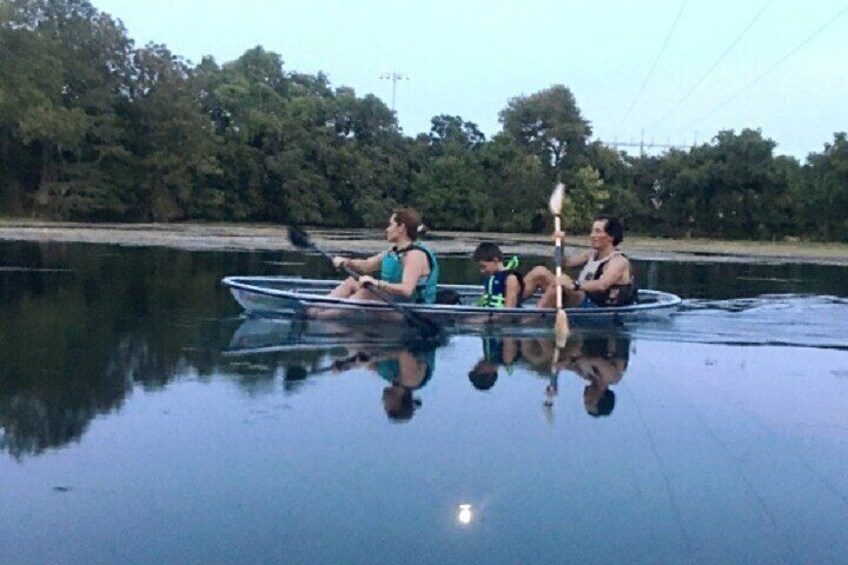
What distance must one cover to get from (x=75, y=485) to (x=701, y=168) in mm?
54701

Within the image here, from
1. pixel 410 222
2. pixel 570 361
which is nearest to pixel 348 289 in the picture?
pixel 410 222

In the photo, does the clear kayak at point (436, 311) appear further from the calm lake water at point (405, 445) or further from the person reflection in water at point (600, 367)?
the person reflection in water at point (600, 367)

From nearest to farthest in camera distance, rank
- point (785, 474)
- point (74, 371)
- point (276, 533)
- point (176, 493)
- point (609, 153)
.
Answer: point (276, 533), point (176, 493), point (785, 474), point (74, 371), point (609, 153)

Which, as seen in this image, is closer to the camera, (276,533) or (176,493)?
(276,533)

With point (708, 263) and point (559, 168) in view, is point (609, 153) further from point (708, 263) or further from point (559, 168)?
point (708, 263)

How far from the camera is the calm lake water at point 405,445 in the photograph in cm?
480

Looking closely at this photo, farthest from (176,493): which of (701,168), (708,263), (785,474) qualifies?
(701,168)

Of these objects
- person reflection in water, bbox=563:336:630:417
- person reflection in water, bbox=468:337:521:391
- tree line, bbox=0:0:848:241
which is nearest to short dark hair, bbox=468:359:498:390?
person reflection in water, bbox=468:337:521:391

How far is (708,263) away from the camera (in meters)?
31.3

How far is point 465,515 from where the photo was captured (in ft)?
16.9

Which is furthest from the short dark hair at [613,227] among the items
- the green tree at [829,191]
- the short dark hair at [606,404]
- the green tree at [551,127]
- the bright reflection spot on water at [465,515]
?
the green tree at [551,127]

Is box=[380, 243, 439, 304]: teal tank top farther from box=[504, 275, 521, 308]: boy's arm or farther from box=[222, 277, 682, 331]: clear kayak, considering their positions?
box=[504, 275, 521, 308]: boy's arm

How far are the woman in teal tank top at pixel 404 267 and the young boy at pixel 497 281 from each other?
63 cm

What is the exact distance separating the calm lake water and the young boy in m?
0.91
